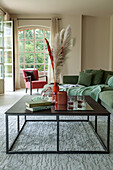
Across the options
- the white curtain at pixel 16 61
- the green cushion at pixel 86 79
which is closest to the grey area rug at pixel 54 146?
the green cushion at pixel 86 79

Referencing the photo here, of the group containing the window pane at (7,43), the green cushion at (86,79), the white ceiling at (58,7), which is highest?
the white ceiling at (58,7)

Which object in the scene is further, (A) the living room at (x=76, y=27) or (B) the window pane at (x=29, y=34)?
(B) the window pane at (x=29, y=34)

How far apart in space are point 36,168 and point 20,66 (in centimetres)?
695

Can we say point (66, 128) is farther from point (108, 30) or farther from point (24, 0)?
point (108, 30)

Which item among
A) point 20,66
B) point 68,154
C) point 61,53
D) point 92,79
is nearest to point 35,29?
point 20,66

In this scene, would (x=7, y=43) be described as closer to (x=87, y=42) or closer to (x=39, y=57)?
(x=39, y=57)

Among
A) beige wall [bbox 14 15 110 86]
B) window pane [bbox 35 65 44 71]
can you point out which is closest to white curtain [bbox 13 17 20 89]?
beige wall [bbox 14 15 110 86]

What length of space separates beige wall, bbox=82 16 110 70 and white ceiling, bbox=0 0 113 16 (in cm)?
39

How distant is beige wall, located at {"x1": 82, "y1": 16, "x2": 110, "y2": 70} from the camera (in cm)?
818

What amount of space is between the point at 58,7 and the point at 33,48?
82.0 inches

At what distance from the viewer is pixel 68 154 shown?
84.2 inches

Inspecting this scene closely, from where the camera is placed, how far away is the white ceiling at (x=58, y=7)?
6395mm

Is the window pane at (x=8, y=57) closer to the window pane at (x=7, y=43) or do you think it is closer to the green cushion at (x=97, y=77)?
the window pane at (x=7, y=43)

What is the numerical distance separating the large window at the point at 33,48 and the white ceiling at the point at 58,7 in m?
0.82
